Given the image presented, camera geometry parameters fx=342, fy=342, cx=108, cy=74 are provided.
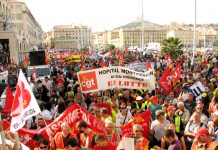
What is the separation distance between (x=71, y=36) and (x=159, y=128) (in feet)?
614

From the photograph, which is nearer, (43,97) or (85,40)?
(43,97)

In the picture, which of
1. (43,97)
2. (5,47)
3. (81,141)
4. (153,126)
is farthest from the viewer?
(5,47)

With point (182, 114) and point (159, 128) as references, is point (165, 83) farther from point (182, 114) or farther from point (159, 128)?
point (159, 128)

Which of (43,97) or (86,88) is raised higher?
(86,88)

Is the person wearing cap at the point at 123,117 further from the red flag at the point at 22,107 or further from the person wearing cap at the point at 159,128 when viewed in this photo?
the red flag at the point at 22,107

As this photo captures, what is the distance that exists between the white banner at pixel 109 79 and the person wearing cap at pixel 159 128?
2.71 metres

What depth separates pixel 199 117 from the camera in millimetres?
6391

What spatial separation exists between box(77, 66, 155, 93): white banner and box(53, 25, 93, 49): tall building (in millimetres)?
171900

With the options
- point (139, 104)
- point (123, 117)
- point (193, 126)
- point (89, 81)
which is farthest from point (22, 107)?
point (139, 104)

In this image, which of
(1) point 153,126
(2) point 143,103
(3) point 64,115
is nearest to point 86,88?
(2) point 143,103

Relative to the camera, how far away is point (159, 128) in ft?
20.6

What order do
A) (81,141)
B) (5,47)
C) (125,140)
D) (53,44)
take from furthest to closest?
(53,44)
(5,47)
(81,141)
(125,140)

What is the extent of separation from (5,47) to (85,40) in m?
145

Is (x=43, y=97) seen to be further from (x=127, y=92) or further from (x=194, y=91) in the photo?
(x=194, y=91)
